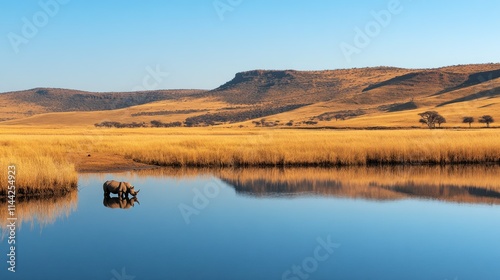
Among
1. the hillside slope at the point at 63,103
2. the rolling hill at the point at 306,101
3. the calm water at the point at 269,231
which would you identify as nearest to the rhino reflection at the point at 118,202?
the calm water at the point at 269,231

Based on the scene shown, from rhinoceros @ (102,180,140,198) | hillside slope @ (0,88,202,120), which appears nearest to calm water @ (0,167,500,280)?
rhinoceros @ (102,180,140,198)

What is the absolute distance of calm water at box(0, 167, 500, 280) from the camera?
11219mm

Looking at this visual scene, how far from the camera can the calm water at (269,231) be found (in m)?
11.2

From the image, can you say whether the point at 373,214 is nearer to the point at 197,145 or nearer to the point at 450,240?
the point at 450,240

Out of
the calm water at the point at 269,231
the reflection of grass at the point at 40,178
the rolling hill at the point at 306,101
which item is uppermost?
the rolling hill at the point at 306,101

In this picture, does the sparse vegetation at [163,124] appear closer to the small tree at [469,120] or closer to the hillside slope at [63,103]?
the small tree at [469,120]

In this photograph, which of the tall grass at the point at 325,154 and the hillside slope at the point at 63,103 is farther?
the hillside slope at the point at 63,103

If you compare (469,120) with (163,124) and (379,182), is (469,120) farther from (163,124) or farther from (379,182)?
(163,124)

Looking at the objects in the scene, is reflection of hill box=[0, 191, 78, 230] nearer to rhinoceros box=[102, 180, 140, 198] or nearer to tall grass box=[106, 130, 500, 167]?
rhinoceros box=[102, 180, 140, 198]

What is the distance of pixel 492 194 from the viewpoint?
67.4ft

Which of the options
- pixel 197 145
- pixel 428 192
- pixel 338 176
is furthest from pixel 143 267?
pixel 197 145

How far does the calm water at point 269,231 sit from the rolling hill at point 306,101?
1964 inches

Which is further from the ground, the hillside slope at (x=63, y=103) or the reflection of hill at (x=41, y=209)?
the hillside slope at (x=63, y=103)

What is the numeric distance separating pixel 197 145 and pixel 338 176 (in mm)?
11254
